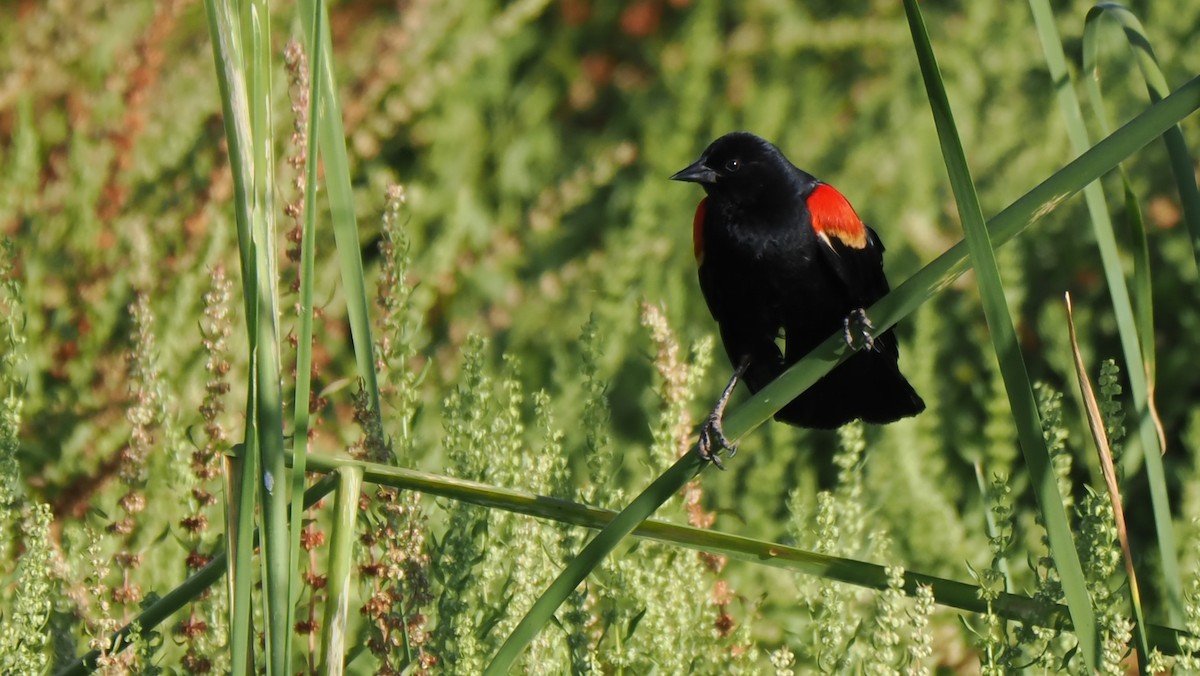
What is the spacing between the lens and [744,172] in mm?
2629

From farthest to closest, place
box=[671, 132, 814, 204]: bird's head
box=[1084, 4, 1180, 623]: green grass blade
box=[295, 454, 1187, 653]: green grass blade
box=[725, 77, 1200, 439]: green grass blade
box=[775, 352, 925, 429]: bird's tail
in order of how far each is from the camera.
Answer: box=[671, 132, 814, 204]: bird's head < box=[775, 352, 925, 429]: bird's tail < box=[1084, 4, 1180, 623]: green grass blade < box=[295, 454, 1187, 653]: green grass blade < box=[725, 77, 1200, 439]: green grass blade

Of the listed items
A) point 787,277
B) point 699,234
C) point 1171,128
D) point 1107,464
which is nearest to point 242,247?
point 1107,464

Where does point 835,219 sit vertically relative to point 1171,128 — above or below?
above

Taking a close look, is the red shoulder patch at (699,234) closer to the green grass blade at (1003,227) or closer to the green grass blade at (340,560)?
the green grass blade at (1003,227)

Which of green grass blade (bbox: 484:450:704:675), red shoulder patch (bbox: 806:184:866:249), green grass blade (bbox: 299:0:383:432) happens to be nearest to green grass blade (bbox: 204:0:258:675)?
green grass blade (bbox: 299:0:383:432)

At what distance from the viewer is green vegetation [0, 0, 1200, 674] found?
1.49m

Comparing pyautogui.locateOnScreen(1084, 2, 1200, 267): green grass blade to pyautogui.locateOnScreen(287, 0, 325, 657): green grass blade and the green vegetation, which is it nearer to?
the green vegetation

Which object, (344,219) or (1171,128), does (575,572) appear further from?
(1171,128)

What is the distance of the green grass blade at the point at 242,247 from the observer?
140 centimetres

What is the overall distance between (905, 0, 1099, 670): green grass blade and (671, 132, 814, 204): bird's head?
120 cm

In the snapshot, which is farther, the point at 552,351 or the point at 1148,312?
the point at 552,351

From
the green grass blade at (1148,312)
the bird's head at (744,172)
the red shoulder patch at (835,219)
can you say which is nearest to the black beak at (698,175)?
the bird's head at (744,172)

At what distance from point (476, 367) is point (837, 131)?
344cm

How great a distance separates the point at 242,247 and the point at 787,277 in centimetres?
120
